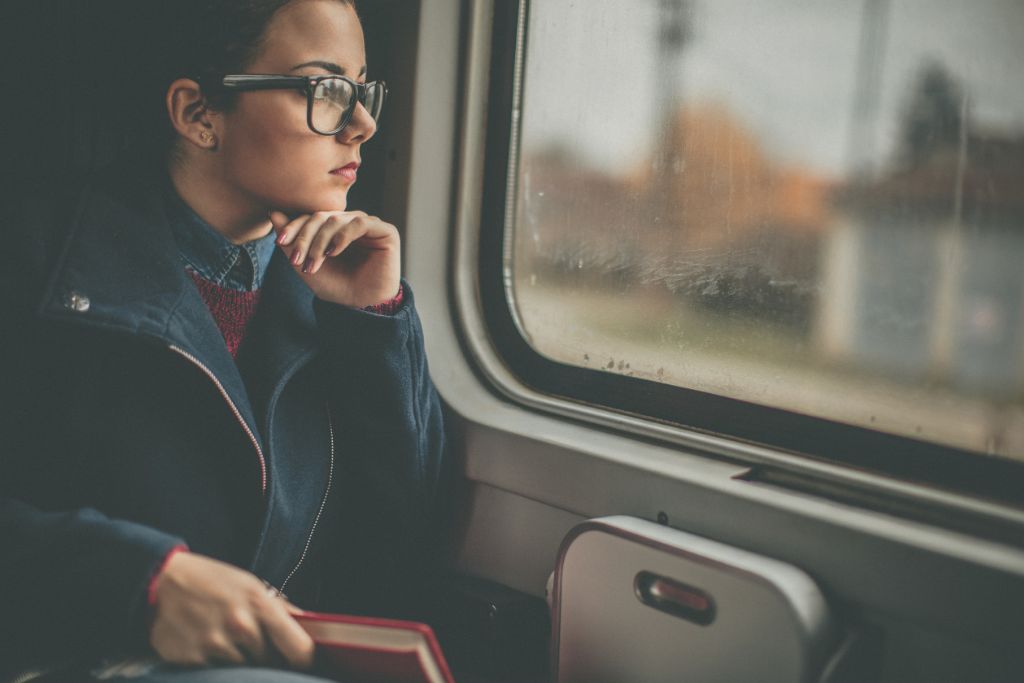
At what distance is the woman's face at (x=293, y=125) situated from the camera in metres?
1.30

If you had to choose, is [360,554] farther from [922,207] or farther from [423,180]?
[922,207]

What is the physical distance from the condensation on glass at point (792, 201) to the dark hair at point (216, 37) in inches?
25.4

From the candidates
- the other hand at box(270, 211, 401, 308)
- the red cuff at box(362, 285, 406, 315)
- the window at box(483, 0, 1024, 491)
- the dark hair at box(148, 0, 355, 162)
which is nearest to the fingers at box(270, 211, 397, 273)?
the other hand at box(270, 211, 401, 308)

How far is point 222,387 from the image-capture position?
121cm

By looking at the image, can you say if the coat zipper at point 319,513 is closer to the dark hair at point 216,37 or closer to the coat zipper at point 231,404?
the coat zipper at point 231,404

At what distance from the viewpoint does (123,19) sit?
1.44 m

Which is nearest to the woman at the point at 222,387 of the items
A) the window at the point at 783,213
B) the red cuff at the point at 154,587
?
the red cuff at the point at 154,587

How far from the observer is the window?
1.14 meters

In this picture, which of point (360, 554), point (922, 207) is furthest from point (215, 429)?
point (922, 207)

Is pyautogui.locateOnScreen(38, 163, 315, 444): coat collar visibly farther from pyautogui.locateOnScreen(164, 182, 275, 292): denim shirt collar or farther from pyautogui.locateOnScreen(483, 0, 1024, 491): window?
pyautogui.locateOnScreen(483, 0, 1024, 491): window

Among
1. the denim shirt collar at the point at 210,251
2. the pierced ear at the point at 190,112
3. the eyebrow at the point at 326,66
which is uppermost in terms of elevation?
the eyebrow at the point at 326,66

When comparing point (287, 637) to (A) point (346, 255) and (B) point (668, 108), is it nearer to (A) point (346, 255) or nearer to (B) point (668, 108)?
(A) point (346, 255)

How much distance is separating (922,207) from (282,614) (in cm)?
102

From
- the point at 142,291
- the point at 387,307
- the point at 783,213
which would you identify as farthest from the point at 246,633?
the point at 783,213
